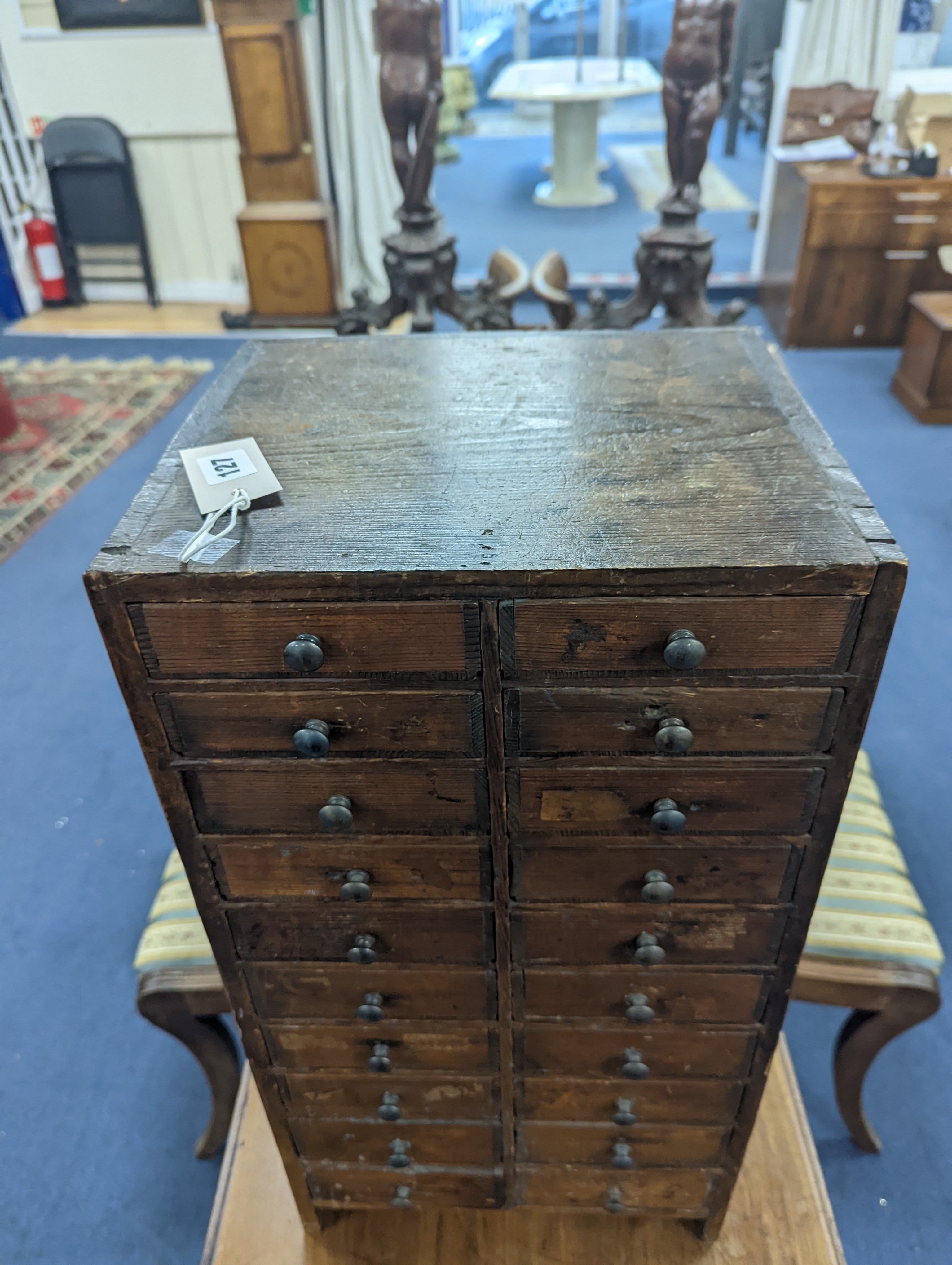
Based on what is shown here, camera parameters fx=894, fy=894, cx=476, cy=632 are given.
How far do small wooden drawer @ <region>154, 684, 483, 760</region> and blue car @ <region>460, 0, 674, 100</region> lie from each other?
6.49 meters

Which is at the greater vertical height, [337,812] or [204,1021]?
[337,812]

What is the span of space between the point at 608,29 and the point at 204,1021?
7.21 metres

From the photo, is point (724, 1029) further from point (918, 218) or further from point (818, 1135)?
point (918, 218)

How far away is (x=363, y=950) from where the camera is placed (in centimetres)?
106

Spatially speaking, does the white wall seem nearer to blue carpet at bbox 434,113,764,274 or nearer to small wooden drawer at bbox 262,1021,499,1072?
blue carpet at bbox 434,113,764,274

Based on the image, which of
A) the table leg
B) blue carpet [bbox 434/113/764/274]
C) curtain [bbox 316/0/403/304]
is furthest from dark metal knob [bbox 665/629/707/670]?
the table leg

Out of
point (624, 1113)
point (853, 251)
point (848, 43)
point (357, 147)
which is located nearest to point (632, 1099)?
point (624, 1113)

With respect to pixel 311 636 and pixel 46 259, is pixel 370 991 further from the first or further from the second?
pixel 46 259

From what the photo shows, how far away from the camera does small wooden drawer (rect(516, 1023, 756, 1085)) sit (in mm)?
1130

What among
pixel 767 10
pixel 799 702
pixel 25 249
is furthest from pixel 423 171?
pixel 767 10

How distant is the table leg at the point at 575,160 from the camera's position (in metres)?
6.09

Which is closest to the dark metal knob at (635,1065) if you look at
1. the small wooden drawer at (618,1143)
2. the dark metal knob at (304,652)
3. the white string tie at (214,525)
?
the small wooden drawer at (618,1143)

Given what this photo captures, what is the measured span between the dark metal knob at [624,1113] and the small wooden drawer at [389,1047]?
18 centimetres

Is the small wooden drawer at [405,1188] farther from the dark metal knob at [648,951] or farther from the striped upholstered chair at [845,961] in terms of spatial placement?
the dark metal knob at [648,951]
